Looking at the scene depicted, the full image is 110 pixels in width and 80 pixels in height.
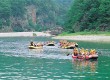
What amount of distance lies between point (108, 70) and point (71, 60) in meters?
11.9

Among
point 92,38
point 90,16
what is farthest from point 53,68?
point 90,16

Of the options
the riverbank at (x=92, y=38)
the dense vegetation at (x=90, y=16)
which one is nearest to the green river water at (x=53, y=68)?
the riverbank at (x=92, y=38)

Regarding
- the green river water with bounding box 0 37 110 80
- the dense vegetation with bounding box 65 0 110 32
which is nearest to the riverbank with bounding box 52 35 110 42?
the dense vegetation with bounding box 65 0 110 32

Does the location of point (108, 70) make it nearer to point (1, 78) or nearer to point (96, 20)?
point (1, 78)

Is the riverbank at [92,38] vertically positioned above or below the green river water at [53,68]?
above

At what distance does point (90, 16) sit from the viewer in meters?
136

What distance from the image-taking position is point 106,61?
60094 millimetres

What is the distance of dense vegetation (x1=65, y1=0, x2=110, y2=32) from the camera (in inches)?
4998

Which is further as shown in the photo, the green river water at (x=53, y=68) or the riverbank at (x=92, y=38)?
the riverbank at (x=92, y=38)

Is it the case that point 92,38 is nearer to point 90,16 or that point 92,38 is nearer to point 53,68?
point 90,16

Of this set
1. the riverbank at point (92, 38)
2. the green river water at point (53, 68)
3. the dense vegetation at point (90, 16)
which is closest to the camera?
the green river water at point (53, 68)

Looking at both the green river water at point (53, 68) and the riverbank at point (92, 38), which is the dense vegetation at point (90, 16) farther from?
the green river water at point (53, 68)

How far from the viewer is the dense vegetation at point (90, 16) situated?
126938 mm

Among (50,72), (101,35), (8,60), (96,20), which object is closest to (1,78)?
(50,72)
